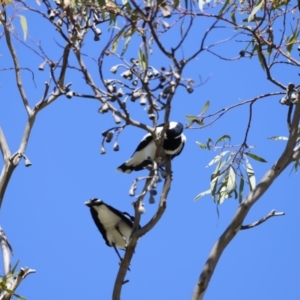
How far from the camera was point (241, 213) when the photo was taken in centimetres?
264

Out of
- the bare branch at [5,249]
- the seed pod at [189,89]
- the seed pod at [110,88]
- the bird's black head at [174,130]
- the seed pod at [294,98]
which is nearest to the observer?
the seed pod at [189,89]

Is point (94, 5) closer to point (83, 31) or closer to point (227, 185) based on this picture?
point (83, 31)

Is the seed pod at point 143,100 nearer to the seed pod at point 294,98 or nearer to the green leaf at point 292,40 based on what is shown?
the seed pod at point 294,98

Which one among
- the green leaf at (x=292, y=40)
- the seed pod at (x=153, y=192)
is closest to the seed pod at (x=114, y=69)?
the seed pod at (x=153, y=192)

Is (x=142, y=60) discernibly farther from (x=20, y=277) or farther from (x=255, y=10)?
(x=20, y=277)

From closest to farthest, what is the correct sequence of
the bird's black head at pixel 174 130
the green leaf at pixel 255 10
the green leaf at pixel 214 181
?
the green leaf at pixel 255 10, the green leaf at pixel 214 181, the bird's black head at pixel 174 130

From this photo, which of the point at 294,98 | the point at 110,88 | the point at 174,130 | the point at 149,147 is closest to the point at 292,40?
the point at 294,98

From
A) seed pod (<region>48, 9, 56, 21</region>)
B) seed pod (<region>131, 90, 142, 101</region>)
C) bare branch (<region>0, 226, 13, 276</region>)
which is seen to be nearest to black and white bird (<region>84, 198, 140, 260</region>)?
bare branch (<region>0, 226, 13, 276</region>)

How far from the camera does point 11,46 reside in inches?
134

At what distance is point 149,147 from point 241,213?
126cm

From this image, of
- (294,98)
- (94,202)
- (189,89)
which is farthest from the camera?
(94,202)

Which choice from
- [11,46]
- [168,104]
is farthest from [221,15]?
[11,46]

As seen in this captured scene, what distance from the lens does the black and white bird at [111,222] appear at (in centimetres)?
383

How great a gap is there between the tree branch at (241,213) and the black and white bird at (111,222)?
4.06 ft
